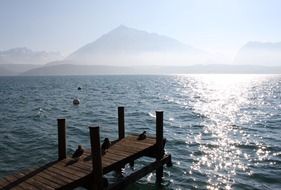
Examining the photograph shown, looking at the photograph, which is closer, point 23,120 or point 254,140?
point 254,140

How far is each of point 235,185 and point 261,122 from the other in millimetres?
20581

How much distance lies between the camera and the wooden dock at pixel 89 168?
40.2ft

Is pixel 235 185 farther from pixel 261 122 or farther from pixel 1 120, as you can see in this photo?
pixel 1 120

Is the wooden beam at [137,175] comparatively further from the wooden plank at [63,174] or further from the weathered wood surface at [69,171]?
the wooden plank at [63,174]

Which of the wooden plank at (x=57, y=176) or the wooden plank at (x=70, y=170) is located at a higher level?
the wooden plank at (x=70, y=170)

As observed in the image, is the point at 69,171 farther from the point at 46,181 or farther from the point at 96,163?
the point at 96,163

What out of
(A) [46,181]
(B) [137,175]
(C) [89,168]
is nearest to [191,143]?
(B) [137,175]

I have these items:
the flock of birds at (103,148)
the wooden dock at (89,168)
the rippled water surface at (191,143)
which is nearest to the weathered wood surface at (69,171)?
the wooden dock at (89,168)

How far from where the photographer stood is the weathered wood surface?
12094 mm

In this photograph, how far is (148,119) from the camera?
123ft

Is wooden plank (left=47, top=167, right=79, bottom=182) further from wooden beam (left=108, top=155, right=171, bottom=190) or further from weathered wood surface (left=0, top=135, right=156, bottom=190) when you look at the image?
wooden beam (left=108, top=155, right=171, bottom=190)

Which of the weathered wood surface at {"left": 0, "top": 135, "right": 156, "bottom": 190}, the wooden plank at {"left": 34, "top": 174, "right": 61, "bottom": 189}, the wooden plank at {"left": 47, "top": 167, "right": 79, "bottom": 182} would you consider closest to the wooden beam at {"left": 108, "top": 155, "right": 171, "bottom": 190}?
the weathered wood surface at {"left": 0, "top": 135, "right": 156, "bottom": 190}

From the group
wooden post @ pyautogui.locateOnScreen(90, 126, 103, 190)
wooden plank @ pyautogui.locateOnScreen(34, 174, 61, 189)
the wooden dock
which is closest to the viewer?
wooden plank @ pyautogui.locateOnScreen(34, 174, 61, 189)

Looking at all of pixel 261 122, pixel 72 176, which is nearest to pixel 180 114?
pixel 261 122
